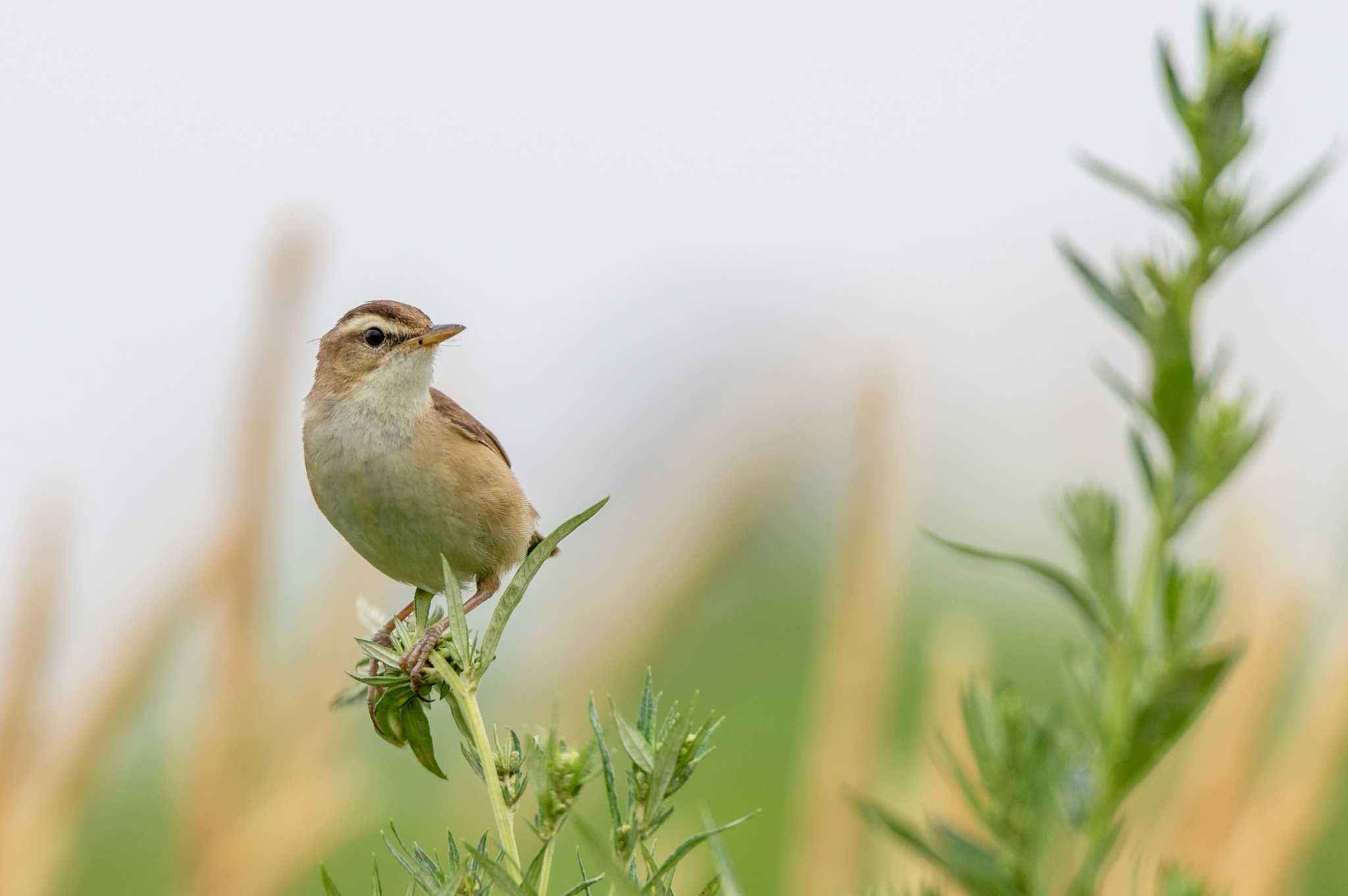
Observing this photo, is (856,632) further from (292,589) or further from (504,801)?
(504,801)

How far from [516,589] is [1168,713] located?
0.34m

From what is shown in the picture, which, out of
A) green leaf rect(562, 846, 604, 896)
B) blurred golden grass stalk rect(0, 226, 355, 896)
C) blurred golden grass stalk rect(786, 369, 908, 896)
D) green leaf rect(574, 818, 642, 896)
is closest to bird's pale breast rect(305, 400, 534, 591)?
blurred golden grass stalk rect(0, 226, 355, 896)

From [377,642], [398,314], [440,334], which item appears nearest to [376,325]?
[398,314]

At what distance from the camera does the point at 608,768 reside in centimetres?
63

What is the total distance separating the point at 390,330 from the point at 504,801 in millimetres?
1746

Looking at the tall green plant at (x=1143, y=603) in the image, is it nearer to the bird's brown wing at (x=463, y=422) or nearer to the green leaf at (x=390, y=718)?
the green leaf at (x=390, y=718)

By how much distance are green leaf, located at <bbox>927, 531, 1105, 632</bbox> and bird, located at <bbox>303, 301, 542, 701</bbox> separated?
1.06 metres

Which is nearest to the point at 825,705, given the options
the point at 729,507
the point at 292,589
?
the point at 729,507

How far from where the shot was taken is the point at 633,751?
2.10ft

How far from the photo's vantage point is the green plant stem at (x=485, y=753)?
1.94 feet

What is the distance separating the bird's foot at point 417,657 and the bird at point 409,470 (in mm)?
826

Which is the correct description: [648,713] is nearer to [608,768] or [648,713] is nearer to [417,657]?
[608,768]

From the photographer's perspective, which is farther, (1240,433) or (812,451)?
(812,451)

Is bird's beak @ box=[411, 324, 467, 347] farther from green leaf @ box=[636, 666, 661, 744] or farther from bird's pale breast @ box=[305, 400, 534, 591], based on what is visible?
green leaf @ box=[636, 666, 661, 744]
